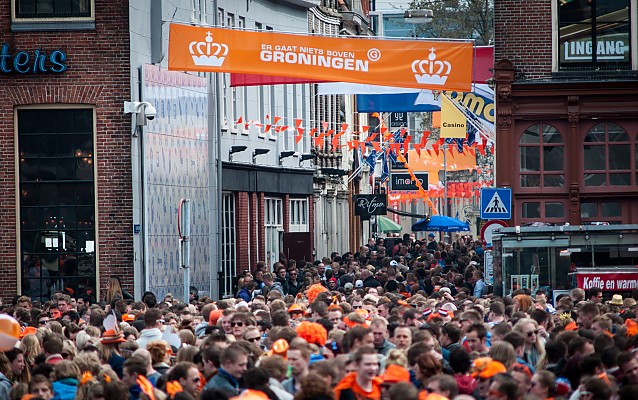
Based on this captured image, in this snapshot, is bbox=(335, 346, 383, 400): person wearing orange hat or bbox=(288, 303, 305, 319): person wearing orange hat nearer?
bbox=(335, 346, 383, 400): person wearing orange hat

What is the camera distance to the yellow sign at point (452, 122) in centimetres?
4153

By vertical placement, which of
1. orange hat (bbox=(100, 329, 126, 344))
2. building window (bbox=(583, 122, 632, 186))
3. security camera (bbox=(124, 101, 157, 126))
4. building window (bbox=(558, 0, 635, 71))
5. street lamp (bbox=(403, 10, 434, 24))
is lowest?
orange hat (bbox=(100, 329, 126, 344))

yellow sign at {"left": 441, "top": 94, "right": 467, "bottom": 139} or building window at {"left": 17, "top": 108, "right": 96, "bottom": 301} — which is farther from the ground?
yellow sign at {"left": 441, "top": 94, "right": 467, "bottom": 139}

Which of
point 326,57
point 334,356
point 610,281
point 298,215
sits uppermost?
point 326,57

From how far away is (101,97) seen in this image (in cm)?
2814

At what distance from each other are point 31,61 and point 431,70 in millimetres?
7823

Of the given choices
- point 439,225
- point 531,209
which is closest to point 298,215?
point 439,225

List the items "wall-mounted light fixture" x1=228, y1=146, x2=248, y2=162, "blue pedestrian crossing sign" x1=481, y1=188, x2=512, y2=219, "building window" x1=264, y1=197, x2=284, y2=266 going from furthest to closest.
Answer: "building window" x1=264, y1=197, x2=284, y2=266 → "wall-mounted light fixture" x1=228, y1=146, x2=248, y2=162 → "blue pedestrian crossing sign" x1=481, y1=188, x2=512, y2=219

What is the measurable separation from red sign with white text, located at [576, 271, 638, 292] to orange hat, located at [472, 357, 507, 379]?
11.5 meters

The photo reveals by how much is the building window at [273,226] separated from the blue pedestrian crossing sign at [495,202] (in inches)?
597

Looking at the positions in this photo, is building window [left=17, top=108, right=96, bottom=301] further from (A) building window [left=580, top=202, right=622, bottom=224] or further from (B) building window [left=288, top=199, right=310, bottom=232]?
(B) building window [left=288, top=199, right=310, bottom=232]

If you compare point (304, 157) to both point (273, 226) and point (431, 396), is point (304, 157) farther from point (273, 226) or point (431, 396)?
point (431, 396)

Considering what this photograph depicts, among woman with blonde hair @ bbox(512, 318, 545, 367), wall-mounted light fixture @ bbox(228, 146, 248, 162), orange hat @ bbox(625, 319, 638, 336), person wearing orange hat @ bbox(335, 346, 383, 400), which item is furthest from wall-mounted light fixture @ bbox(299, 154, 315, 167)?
person wearing orange hat @ bbox(335, 346, 383, 400)

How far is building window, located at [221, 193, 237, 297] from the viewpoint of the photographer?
121 feet
